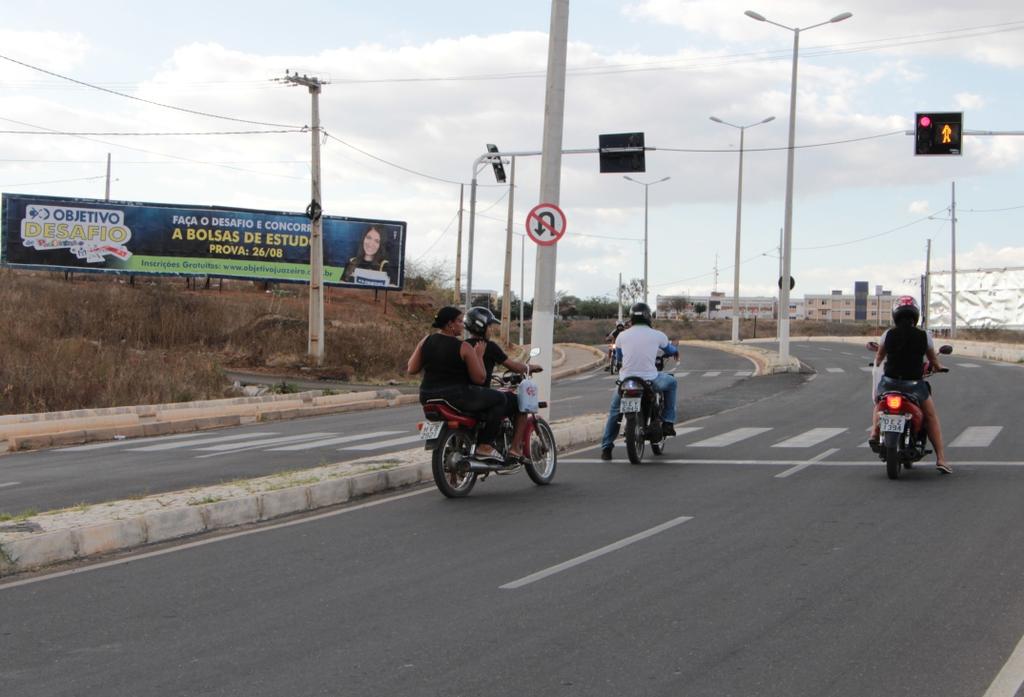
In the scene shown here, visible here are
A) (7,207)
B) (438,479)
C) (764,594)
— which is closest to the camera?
(764,594)

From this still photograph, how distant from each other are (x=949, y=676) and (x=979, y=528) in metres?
3.98

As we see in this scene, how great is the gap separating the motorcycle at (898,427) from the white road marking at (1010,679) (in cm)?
612

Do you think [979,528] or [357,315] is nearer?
[979,528]

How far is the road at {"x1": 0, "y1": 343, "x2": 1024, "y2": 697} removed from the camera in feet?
16.7

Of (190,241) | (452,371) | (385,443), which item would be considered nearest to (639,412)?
(452,371)

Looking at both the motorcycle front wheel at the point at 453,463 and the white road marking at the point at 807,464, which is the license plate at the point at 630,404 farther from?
the motorcycle front wheel at the point at 453,463

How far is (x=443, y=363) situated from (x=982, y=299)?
7644 cm

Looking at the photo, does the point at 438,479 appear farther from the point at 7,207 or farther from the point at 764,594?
the point at 7,207

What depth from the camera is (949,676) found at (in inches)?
198

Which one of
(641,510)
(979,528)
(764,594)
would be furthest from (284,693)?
(979,528)

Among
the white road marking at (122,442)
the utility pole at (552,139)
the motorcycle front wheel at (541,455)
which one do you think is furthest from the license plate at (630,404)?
the white road marking at (122,442)

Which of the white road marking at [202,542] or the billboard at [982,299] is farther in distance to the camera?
the billboard at [982,299]

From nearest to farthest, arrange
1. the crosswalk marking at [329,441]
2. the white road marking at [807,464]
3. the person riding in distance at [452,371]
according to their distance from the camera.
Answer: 1. the person riding in distance at [452,371]
2. the white road marking at [807,464]
3. the crosswalk marking at [329,441]

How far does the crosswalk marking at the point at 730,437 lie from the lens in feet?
51.5
